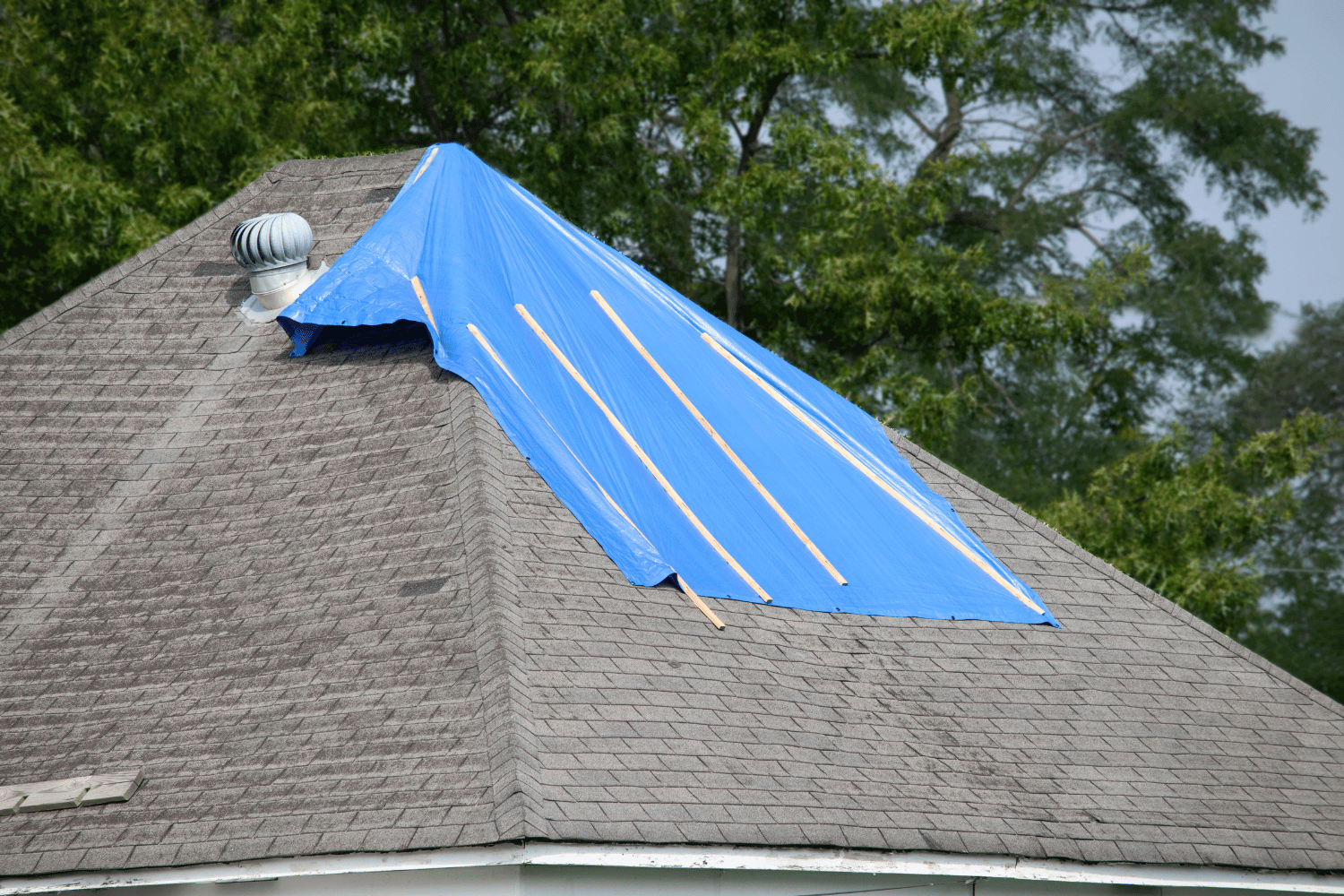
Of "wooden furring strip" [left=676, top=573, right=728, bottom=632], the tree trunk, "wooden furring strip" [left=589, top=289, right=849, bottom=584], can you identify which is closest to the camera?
"wooden furring strip" [left=676, top=573, right=728, bottom=632]

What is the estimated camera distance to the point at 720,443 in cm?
930

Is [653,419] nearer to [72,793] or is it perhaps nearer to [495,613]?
[495,613]

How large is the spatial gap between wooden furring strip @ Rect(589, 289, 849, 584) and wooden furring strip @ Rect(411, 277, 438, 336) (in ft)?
4.47

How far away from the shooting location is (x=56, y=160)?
15305 mm

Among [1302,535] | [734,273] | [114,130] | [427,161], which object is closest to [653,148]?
[734,273]

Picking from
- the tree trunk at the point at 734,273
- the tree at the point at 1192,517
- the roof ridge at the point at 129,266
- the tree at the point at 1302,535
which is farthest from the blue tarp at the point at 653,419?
the tree at the point at 1302,535

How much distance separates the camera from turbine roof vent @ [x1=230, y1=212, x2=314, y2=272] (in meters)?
9.58

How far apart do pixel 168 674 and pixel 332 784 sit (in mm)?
1491

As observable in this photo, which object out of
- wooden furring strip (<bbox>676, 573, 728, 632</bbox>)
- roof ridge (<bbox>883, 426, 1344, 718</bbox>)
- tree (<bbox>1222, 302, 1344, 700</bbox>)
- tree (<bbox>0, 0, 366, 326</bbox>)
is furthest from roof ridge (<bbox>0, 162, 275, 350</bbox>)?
tree (<bbox>1222, 302, 1344, 700</bbox>)

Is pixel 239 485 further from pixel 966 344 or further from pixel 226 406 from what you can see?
pixel 966 344

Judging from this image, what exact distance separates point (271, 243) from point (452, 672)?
14.0 feet

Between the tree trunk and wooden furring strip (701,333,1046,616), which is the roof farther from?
the tree trunk

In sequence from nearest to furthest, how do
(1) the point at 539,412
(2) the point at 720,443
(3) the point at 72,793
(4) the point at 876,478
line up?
(3) the point at 72,793 → (1) the point at 539,412 → (2) the point at 720,443 → (4) the point at 876,478

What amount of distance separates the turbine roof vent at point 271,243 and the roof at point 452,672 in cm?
46
